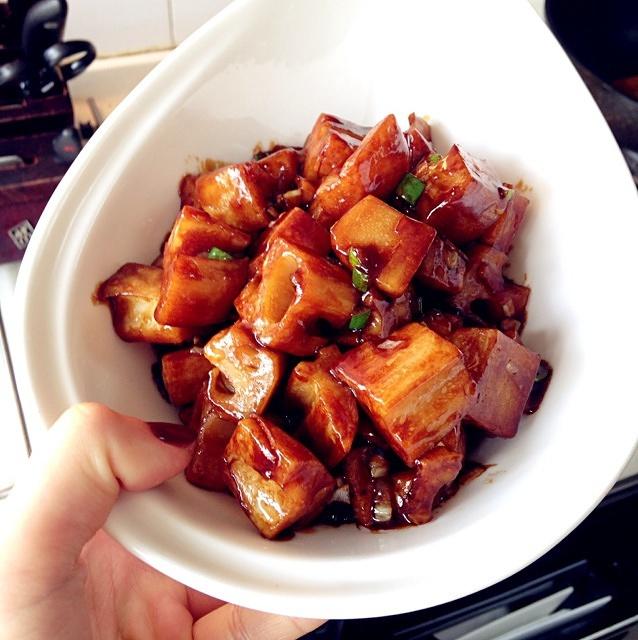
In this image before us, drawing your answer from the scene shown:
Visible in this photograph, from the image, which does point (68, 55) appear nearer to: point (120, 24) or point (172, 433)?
point (120, 24)

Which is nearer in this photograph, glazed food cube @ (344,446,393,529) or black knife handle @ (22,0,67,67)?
glazed food cube @ (344,446,393,529)

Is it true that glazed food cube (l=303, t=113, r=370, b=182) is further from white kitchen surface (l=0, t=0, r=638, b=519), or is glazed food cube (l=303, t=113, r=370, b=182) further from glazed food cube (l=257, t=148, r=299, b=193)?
white kitchen surface (l=0, t=0, r=638, b=519)

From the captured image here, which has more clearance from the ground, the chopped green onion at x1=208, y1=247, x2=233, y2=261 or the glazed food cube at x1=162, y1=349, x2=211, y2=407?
the chopped green onion at x1=208, y1=247, x2=233, y2=261

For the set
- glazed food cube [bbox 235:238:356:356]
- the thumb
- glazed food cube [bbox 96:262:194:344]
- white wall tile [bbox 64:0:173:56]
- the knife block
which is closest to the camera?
the thumb

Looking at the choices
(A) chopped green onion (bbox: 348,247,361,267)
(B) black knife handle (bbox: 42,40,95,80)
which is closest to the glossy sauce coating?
(A) chopped green onion (bbox: 348,247,361,267)

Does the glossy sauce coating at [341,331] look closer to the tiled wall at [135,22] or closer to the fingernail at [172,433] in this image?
the fingernail at [172,433]

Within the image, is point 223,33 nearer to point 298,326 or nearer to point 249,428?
point 298,326

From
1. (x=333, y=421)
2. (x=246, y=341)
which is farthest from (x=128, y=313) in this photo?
(x=333, y=421)
